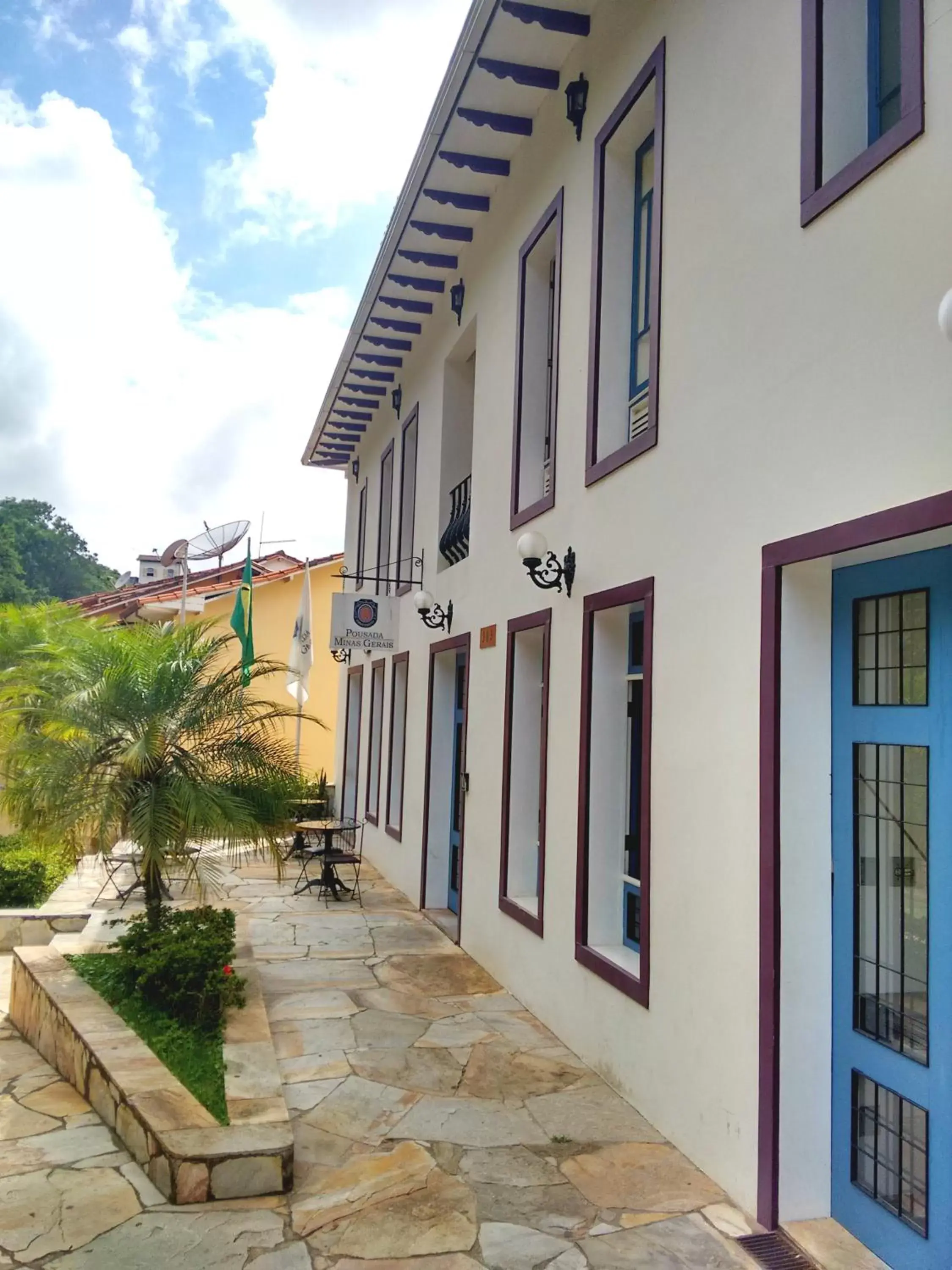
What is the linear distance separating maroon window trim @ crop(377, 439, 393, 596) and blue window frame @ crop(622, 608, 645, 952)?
6.40m

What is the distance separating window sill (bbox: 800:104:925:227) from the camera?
10.4 ft

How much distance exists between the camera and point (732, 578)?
4.22 m

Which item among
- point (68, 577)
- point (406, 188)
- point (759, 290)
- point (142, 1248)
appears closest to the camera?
point (142, 1248)

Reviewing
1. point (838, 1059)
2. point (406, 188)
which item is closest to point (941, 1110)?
point (838, 1059)

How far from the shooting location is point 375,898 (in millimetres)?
10273

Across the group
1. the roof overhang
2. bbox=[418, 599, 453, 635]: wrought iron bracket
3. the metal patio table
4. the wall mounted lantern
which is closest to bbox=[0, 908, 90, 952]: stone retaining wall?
the metal patio table

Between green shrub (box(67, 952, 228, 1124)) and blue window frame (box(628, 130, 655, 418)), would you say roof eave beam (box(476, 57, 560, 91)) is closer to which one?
blue window frame (box(628, 130, 655, 418))

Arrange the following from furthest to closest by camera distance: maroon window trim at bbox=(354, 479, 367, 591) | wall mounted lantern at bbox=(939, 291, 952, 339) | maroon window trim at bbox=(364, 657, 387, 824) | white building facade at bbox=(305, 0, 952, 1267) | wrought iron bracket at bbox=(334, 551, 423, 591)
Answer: maroon window trim at bbox=(354, 479, 367, 591)
maroon window trim at bbox=(364, 657, 387, 824)
wrought iron bracket at bbox=(334, 551, 423, 591)
white building facade at bbox=(305, 0, 952, 1267)
wall mounted lantern at bbox=(939, 291, 952, 339)

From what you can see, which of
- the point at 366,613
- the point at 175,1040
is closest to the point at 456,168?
the point at 366,613

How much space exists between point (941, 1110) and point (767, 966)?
0.75m

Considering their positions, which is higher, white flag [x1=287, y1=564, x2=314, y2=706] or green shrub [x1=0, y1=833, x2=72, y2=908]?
white flag [x1=287, y1=564, x2=314, y2=706]

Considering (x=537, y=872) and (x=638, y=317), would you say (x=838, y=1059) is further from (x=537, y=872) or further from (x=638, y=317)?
(x=638, y=317)

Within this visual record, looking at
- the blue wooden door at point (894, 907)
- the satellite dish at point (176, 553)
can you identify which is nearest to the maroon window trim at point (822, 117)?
the blue wooden door at point (894, 907)

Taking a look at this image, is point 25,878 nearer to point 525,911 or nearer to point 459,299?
point 525,911
